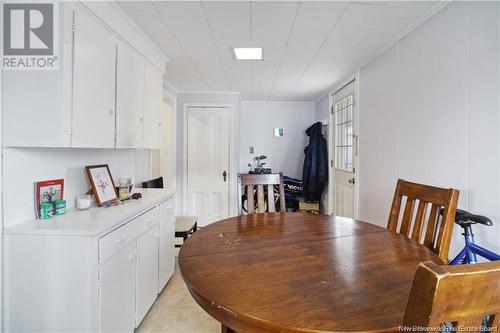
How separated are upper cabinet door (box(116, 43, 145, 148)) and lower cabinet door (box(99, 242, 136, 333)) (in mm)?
857

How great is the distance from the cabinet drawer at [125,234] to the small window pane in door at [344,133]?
8.57 ft

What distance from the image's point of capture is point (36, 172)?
1467mm

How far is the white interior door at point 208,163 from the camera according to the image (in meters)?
4.24

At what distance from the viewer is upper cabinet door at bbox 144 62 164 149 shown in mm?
2344

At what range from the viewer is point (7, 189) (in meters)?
1.29

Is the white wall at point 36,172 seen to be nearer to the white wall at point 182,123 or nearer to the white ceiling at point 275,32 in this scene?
the white ceiling at point 275,32

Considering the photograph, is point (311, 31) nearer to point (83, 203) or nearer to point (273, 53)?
point (273, 53)

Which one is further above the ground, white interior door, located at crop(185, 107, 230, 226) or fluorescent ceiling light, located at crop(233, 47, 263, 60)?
fluorescent ceiling light, located at crop(233, 47, 263, 60)

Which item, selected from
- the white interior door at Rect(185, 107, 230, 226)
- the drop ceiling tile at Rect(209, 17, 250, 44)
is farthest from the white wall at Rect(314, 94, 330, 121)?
the drop ceiling tile at Rect(209, 17, 250, 44)

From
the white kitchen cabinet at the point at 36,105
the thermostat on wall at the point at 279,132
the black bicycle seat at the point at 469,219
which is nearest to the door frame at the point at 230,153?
the thermostat on wall at the point at 279,132

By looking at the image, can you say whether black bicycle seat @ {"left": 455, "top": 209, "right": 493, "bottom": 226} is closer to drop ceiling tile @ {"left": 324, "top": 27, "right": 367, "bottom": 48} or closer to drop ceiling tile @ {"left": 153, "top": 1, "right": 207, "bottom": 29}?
drop ceiling tile @ {"left": 324, "top": 27, "right": 367, "bottom": 48}

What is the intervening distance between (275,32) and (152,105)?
135cm

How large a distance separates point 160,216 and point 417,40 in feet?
8.31

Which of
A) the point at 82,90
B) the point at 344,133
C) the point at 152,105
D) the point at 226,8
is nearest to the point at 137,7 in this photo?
the point at 226,8
